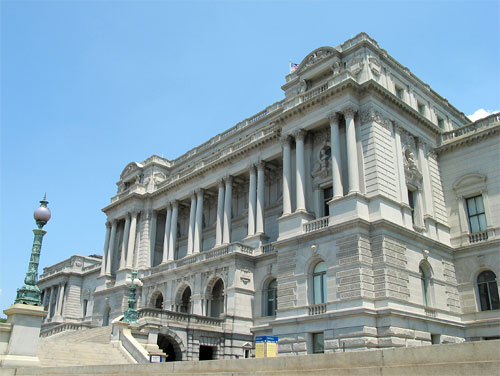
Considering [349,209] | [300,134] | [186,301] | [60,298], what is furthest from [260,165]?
[60,298]

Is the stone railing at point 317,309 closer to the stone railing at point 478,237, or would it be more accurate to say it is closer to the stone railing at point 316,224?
the stone railing at point 316,224

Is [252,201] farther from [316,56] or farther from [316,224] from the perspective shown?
[316,56]

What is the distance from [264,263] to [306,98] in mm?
13461

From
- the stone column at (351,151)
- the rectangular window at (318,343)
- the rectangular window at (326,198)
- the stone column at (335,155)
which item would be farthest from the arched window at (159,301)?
the stone column at (351,151)

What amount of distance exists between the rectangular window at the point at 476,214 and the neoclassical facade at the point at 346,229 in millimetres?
A: 80

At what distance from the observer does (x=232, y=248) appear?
1551 inches

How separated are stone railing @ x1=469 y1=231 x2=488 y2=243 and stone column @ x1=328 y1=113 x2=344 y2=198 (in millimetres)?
10635

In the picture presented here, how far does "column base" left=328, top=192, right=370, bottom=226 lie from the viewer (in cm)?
2998

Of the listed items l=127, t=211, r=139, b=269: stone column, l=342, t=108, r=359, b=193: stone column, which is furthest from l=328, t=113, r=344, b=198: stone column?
l=127, t=211, r=139, b=269: stone column

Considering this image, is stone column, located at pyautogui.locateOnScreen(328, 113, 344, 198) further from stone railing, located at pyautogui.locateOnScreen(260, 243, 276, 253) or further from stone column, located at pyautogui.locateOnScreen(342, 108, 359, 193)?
stone railing, located at pyautogui.locateOnScreen(260, 243, 276, 253)

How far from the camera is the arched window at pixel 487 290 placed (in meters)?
31.7

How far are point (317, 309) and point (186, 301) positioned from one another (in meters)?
18.5

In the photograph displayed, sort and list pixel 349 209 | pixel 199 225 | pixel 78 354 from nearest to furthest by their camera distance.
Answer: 1. pixel 78 354
2. pixel 349 209
3. pixel 199 225

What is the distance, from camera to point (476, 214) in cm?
3488
